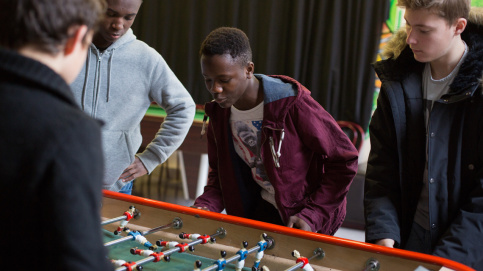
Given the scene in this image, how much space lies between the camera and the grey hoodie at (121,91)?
204cm

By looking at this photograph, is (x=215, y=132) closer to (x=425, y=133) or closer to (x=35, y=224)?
(x=425, y=133)

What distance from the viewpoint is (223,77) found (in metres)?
1.73

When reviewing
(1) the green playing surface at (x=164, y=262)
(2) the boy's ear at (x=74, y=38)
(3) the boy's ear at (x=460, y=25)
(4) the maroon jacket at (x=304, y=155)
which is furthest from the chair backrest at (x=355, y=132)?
(2) the boy's ear at (x=74, y=38)

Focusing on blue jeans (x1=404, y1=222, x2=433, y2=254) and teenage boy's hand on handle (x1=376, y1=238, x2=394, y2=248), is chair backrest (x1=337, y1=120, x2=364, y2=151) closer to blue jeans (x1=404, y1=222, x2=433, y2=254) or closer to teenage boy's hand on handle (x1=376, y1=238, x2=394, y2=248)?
blue jeans (x1=404, y1=222, x2=433, y2=254)

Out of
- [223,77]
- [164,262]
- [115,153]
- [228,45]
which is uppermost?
[228,45]

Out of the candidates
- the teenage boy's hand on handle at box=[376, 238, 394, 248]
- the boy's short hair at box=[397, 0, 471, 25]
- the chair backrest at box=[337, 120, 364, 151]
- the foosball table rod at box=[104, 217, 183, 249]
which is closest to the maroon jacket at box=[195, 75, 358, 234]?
the teenage boy's hand on handle at box=[376, 238, 394, 248]

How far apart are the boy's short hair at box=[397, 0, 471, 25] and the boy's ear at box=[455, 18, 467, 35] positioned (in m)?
0.01

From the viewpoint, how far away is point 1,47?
0.74 m

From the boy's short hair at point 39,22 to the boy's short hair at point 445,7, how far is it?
1073 mm

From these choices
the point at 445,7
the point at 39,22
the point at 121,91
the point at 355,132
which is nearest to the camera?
the point at 39,22

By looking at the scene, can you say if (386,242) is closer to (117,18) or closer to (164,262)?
(164,262)

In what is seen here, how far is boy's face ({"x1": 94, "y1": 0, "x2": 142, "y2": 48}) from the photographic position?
6.20ft

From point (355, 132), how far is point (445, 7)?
2.78 metres

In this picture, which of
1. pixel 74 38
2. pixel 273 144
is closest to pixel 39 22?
pixel 74 38
